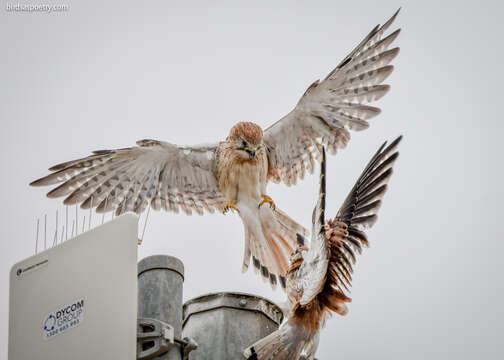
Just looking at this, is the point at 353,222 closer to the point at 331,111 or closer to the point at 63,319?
the point at 63,319

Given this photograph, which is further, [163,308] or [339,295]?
[339,295]

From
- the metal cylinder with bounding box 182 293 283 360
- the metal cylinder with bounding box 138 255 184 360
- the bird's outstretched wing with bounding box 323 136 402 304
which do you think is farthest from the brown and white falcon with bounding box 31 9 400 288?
the metal cylinder with bounding box 138 255 184 360

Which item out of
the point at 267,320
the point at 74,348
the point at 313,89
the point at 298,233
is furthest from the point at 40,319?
the point at 313,89

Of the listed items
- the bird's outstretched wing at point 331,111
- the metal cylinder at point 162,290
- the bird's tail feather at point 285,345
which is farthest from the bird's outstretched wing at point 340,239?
the bird's outstretched wing at point 331,111

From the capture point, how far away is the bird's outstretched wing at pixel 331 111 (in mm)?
6906

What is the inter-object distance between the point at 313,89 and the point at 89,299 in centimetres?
392

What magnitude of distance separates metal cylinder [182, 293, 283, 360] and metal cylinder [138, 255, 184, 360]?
0.99ft

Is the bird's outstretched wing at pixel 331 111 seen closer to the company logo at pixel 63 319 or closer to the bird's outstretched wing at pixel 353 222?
the bird's outstretched wing at pixel 353 222

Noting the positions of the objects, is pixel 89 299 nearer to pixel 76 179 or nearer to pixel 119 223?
→ pixel 119 223

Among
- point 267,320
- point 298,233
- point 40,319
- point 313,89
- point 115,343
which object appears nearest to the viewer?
point 115,343

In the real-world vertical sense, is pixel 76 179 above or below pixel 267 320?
above

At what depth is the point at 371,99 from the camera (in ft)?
22.8

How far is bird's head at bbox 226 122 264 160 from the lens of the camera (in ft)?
20.9

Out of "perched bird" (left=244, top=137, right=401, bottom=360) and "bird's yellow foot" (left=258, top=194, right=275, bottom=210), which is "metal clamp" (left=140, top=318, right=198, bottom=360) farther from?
"bird's yellow foot" (left=258, top=194, right=275, bottom=210)
